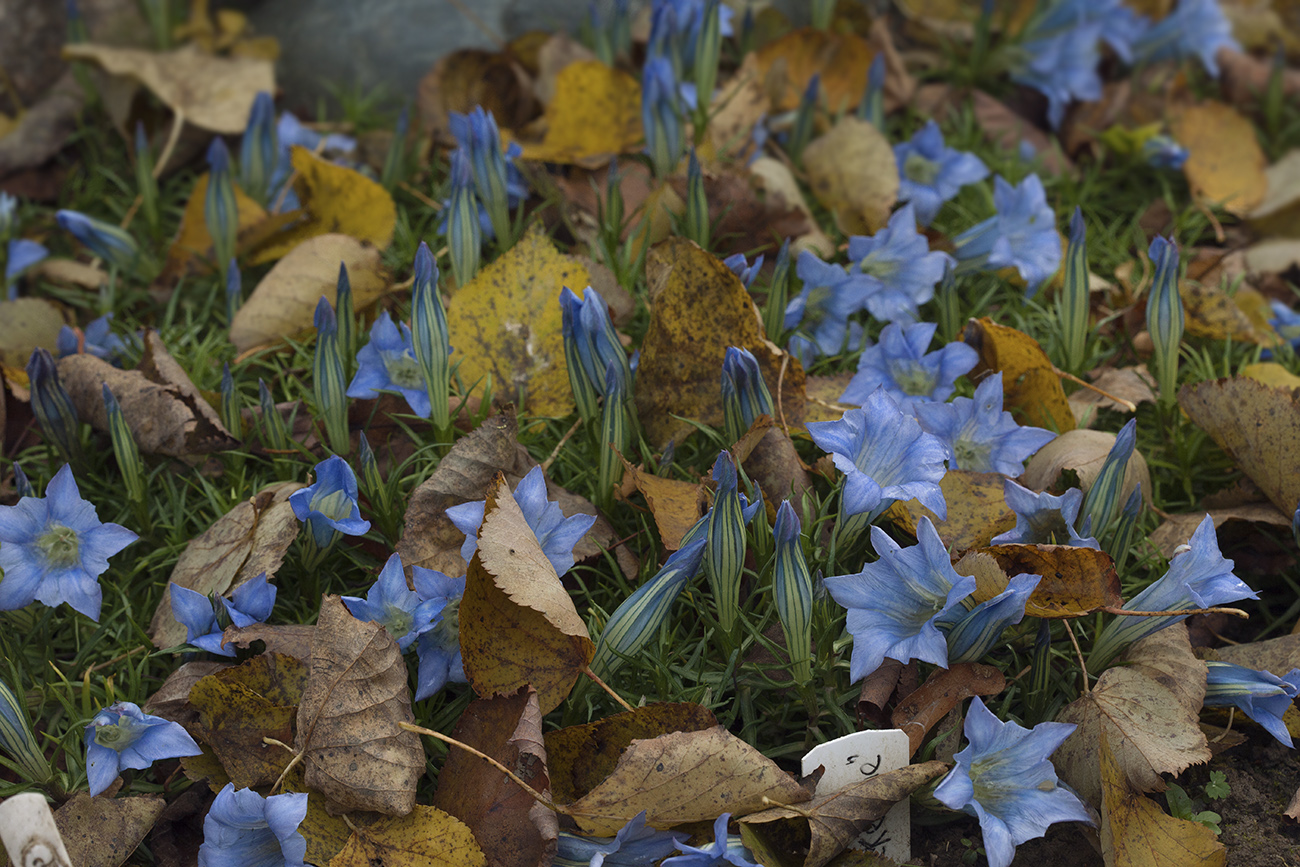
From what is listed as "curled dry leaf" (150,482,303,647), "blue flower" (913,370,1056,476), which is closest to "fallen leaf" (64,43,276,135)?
"curled dry leaf" (150,482,303,647)

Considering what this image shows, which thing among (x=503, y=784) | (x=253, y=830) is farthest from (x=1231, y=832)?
(x=253, y=830)

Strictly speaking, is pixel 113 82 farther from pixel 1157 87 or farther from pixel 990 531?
pixel 1157 87

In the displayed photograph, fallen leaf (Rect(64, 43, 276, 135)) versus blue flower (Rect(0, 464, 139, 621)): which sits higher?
fallen leaf (Rect(64, 43, 276, 135))

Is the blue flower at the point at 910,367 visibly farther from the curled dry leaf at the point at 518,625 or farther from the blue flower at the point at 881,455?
the curled dry leaf at the point at 518,625

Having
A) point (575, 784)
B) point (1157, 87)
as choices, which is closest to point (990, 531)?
point (575, 784)

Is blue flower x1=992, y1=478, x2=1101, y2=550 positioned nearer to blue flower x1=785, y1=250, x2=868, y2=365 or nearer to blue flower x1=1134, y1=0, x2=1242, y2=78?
blue flower x1=785, y1=250, x2=868, y2=365

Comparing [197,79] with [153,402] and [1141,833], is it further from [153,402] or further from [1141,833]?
[1141,833]

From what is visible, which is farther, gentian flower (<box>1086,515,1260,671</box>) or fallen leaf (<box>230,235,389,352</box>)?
fallen leaf (<box>230,235,389,352</box>)

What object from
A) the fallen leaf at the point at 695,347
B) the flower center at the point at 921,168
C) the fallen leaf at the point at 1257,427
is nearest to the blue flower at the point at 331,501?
the fallen leaf at the point at 695,347
